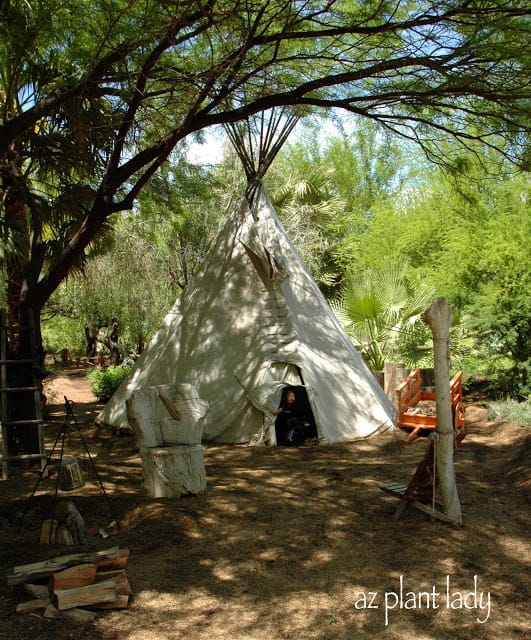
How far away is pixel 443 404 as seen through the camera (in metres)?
5.25

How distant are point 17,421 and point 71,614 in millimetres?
3957

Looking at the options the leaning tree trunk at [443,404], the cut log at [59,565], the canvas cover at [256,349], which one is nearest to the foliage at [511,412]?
the canvas cover at [256,349]

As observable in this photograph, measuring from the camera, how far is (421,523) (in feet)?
17.6

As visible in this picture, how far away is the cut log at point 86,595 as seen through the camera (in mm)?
3861

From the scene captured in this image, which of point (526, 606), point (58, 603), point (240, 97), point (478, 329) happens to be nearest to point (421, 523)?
point (526, 606)

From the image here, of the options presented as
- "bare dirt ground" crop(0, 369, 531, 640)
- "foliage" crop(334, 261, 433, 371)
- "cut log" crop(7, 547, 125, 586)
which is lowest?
"bare dirt ground" crop(0, 369, 531, 640)

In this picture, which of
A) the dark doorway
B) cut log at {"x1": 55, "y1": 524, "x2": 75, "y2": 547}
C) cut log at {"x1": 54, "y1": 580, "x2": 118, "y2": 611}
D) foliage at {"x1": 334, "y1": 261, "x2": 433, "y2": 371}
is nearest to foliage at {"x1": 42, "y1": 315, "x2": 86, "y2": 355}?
foliage at {"x1": 334, "y1": 261, "x2": 433, "y2": 371}

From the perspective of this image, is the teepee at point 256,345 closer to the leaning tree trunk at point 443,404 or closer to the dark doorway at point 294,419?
the dark doorway at point 294,419

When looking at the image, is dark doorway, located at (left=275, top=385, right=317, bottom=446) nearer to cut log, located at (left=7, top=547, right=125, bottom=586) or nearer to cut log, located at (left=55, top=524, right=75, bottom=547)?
cut log, located at (left=55, top=524, right=75, bottom=547)

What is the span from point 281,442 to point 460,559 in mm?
4729

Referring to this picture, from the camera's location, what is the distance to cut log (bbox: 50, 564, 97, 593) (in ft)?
13.0

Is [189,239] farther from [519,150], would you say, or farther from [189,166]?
[519,150]

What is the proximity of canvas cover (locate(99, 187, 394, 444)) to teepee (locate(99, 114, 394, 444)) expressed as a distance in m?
0.02

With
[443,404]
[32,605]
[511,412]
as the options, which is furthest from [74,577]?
[511,412]
